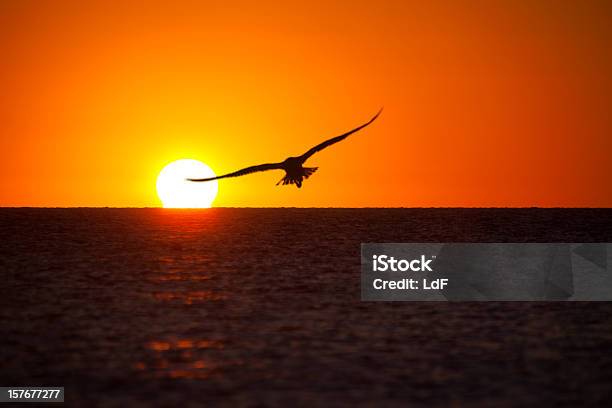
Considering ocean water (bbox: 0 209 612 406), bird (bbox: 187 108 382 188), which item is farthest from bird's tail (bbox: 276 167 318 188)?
ocean water (bbox: 0 209 612 406)

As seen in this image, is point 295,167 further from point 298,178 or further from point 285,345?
point 285,345

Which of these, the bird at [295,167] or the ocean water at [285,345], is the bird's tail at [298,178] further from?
the ocean water at [285,345]

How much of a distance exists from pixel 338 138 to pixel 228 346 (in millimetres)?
7412

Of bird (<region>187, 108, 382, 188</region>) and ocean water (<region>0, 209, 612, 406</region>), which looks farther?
bird (<region>187, 108, 382, 188</region>)

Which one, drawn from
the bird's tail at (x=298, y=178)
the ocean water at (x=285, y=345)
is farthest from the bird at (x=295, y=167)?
the ocean water at (x=285, y=345)

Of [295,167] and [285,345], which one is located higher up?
[295,167]

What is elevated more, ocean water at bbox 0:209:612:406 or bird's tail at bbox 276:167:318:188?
bird's tail at bbox 276:167:318:188

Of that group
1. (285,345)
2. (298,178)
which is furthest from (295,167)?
(285,345)

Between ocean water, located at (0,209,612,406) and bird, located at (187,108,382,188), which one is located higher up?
bird, located at (187,108,382,188)

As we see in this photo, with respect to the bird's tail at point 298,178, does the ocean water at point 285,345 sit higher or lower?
lower

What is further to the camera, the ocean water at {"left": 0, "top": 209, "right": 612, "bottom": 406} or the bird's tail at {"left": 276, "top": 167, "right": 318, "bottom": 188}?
the bird's tail at {"left": 276, "top": 167, "right": 318, "bottom": 188}

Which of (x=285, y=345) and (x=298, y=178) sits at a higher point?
(x=298, y=178)

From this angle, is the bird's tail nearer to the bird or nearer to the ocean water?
the bird

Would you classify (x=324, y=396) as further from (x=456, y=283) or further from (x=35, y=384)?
(x=456, y=283)
